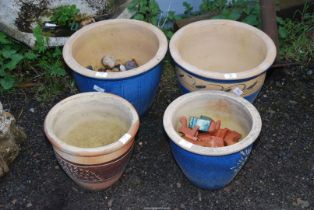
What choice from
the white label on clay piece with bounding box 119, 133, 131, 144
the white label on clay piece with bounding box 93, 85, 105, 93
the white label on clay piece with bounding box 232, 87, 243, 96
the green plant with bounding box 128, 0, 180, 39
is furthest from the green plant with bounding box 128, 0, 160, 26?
the white label on clay piece with bounding box 119, 133, 131, 144

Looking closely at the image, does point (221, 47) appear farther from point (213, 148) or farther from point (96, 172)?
point (96, 172)

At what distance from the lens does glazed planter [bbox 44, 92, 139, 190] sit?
273 cm

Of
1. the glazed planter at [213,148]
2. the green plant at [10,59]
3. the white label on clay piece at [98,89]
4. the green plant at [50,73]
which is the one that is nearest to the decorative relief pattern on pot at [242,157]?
the glazed planter at [213,148]

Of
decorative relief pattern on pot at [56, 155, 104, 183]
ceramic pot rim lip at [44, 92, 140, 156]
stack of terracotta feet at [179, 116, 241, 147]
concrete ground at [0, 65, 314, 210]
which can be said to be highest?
ceramic pot rim lip at [44, 92, 140, 156]

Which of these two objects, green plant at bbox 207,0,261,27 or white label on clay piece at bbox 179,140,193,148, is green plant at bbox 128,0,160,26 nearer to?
green plant at bbox 207,0,261,27

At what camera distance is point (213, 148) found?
2691mm

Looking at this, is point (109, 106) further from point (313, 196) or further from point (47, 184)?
point (313, 196)

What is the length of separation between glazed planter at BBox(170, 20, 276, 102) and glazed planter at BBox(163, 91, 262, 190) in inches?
4.0

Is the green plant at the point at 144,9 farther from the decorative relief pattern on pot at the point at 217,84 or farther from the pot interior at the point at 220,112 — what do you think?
the pot interior at the point at 220,112

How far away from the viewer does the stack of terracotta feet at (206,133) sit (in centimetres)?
296

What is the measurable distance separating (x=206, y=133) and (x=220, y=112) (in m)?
0.18

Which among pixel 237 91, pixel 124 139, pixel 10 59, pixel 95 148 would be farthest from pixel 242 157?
pixel 10 59

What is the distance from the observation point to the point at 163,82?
3.81 metres

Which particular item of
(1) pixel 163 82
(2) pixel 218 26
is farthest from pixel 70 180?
(2) pixel 218 26
